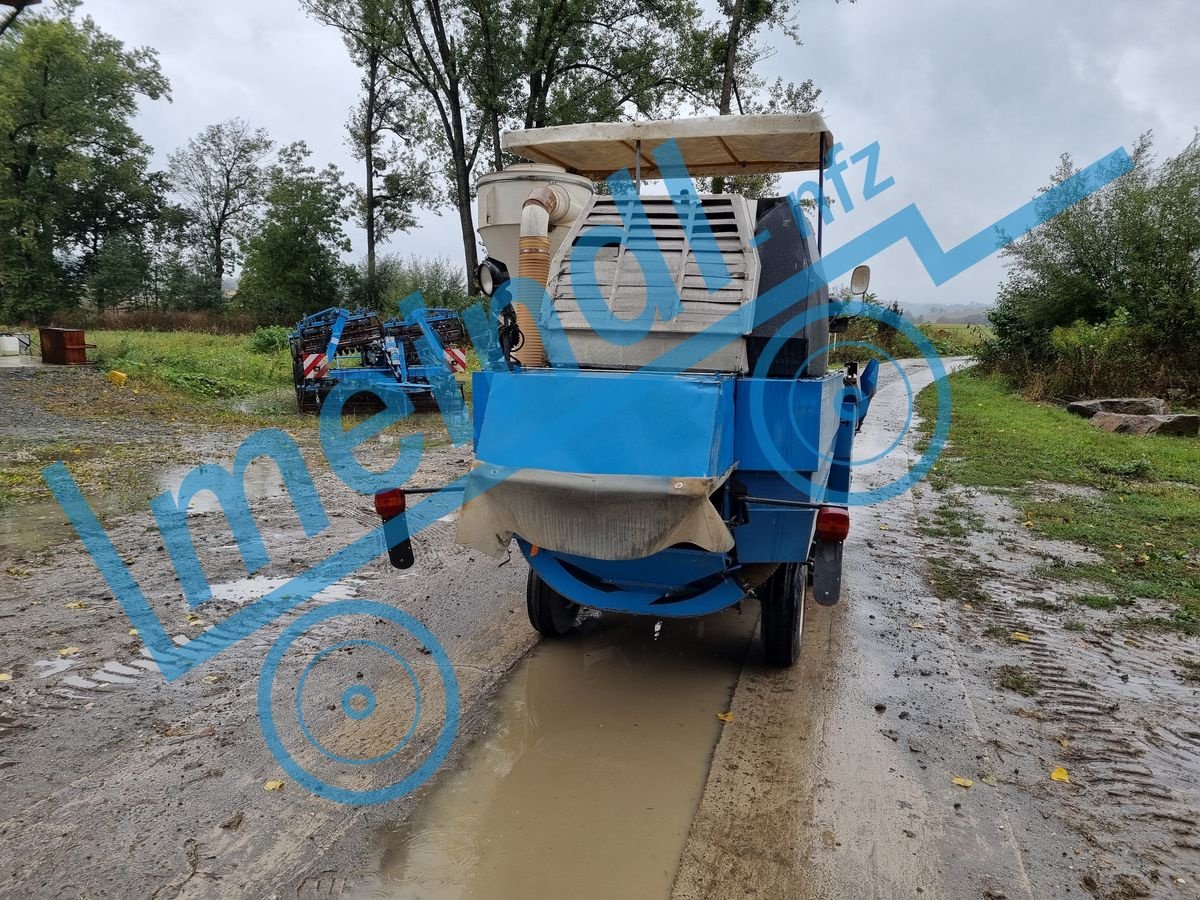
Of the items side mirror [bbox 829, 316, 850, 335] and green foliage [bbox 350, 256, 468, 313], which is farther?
green foliage [bbox 350, 256, 468, 313]

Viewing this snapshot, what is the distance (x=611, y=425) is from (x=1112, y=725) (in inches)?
117

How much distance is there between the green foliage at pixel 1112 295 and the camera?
16.5 m

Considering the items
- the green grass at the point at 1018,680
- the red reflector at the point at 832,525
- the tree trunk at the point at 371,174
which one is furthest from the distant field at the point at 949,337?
the red reflector at the point at 832,525

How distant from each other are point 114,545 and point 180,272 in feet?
129

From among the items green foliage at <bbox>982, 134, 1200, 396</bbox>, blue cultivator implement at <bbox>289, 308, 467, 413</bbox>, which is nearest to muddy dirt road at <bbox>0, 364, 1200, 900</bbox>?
blue cultivator implement at <bbox>289, 308, 467, 413</bbox>

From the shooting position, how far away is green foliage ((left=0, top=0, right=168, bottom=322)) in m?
36.9

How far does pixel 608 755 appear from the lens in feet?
12.2

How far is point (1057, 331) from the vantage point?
70.6 ft

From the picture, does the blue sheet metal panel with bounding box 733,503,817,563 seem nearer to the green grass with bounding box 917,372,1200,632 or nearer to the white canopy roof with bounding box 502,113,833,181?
the white canopy roof with bounding box 502,113,833,181

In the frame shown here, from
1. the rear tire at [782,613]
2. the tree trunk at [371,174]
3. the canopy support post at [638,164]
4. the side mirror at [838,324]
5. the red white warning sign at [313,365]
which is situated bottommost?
the rear tire at [782,613]

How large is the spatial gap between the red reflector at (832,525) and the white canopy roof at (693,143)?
2.51m

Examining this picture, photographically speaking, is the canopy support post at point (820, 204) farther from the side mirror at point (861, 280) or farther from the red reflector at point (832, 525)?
the red reflector at point (832, 525)

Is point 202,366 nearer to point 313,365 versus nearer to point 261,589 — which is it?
point 313,365

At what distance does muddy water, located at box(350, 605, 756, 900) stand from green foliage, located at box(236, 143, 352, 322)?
111 ft
